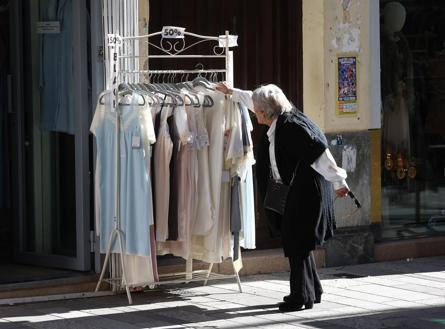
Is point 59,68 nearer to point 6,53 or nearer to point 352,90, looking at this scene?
point 6,53

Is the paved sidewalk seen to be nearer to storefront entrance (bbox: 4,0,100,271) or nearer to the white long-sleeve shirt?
storefront entrance (bbox: 4,0,100,271)

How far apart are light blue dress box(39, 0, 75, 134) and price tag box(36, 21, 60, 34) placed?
0.03 metres

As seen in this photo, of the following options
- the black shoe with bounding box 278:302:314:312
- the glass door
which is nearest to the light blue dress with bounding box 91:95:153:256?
the glass door

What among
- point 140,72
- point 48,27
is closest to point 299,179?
point 140,72

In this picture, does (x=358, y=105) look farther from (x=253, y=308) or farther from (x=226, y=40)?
(x=253, y=308)

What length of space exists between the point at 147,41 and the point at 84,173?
1262 millimetres

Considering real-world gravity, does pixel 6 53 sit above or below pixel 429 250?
above

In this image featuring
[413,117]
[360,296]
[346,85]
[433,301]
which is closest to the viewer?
[433,301]

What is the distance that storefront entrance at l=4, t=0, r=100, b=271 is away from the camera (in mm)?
9469

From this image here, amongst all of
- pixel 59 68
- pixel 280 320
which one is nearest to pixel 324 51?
pixel 59 68

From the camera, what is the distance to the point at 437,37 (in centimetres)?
1177

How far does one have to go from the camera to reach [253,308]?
28.5ft

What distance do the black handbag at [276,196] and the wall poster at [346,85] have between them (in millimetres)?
2280

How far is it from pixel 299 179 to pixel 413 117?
361 cm
